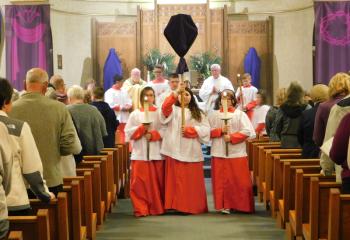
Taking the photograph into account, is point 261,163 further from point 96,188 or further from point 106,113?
point 96,188

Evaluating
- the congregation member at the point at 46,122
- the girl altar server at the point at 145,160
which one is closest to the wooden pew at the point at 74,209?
the congregation member at the point at 46,122

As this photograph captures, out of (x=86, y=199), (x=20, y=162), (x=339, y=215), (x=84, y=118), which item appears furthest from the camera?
(x=84, y=118)

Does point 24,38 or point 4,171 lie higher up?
point 24,38

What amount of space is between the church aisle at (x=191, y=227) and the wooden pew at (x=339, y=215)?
102 inches

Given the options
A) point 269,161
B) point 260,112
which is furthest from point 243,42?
point 269,161

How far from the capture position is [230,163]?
8.71m

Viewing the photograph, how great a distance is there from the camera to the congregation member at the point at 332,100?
632 cm

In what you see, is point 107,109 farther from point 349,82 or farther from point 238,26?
point 238,26

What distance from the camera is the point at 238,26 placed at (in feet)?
56.1

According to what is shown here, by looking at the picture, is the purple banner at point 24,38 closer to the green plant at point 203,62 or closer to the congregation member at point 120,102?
the congregation member at point 120,102

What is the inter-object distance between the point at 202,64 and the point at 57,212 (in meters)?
11.5

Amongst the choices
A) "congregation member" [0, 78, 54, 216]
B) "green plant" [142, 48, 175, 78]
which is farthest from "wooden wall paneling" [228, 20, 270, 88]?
"congregation member" [0, 78, 54, 216]

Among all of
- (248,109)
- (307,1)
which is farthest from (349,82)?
(307,1)

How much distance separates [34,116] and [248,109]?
25.7 ft
